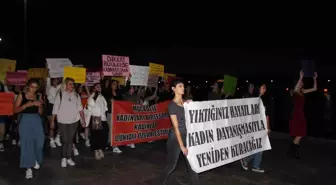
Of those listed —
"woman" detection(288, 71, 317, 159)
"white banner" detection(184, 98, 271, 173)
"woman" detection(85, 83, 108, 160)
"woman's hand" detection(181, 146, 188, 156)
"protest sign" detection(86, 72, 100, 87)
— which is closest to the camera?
"woman's hand" detection(181, 146, 188, 156)

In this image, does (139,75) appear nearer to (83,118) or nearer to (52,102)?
(52,102)

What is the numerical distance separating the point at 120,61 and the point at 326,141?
657 cm

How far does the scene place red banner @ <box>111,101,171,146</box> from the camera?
27.1 feet

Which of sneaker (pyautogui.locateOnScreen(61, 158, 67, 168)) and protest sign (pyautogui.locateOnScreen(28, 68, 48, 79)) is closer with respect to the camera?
sneaker (pyautogui.locateOnScreen(61, 158, 67, 168))

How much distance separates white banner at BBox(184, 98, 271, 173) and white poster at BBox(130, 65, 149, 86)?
162 inches

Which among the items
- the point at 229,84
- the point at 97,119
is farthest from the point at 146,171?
the point at 229,84

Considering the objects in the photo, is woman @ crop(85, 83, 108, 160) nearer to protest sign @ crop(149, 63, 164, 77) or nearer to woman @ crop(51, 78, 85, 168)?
woman @ crop(51, 78, 85, 168)

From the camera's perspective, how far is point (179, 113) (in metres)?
5.02

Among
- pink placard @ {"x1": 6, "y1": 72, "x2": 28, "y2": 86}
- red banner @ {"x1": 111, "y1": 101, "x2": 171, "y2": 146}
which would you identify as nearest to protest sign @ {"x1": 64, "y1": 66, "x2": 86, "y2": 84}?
red banner @ {"x1": 111, "y1": 101, "x2": 171, "y2": 146}

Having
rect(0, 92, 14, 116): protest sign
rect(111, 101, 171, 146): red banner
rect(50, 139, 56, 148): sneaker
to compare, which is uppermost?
rect(0, 92, 14, 116): protest sign

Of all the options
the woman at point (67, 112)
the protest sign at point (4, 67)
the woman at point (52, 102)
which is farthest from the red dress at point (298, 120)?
the protest sign at point (4, 67)

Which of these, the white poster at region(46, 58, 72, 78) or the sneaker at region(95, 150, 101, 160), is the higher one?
the white poster at region(46, 58, 72, 78)

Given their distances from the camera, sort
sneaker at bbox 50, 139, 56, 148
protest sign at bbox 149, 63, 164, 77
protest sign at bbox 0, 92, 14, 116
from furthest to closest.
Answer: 1. protest sign at bbox 149, 63, 164, 77
2. sneaker at bbox 50, 139, 56, 148
3. protest sign at bbox 0, 92, 14, 116

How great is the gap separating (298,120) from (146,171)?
12.4 ft
